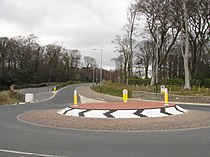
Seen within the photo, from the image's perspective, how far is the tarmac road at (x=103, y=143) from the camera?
6.76 meters

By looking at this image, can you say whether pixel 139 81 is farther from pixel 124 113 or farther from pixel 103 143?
pixel 103 143

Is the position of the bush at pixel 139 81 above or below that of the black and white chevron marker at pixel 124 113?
above

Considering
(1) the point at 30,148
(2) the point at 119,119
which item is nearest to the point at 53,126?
(2) the point at 119,119

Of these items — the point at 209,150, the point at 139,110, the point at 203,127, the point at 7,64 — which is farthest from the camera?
the point at 7,64

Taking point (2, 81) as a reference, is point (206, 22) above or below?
above

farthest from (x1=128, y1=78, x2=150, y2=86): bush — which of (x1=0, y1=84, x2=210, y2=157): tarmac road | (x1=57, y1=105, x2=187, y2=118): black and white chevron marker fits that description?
(x1=0, y1=84, x2=210, y2=157): tarmac road

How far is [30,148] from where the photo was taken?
7.39 meters

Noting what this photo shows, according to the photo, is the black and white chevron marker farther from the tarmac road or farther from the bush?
the bush

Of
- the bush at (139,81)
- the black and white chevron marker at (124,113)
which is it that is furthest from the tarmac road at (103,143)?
the bush at (139,81)

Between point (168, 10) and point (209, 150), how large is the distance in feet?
111

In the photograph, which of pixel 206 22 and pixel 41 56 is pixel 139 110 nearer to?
pixel 206 22

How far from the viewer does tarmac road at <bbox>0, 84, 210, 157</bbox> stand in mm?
6758

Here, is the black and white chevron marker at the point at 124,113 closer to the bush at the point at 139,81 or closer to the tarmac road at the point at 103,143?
the tarmac road at the point at 103,143

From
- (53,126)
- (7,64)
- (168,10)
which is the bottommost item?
(53,126)
